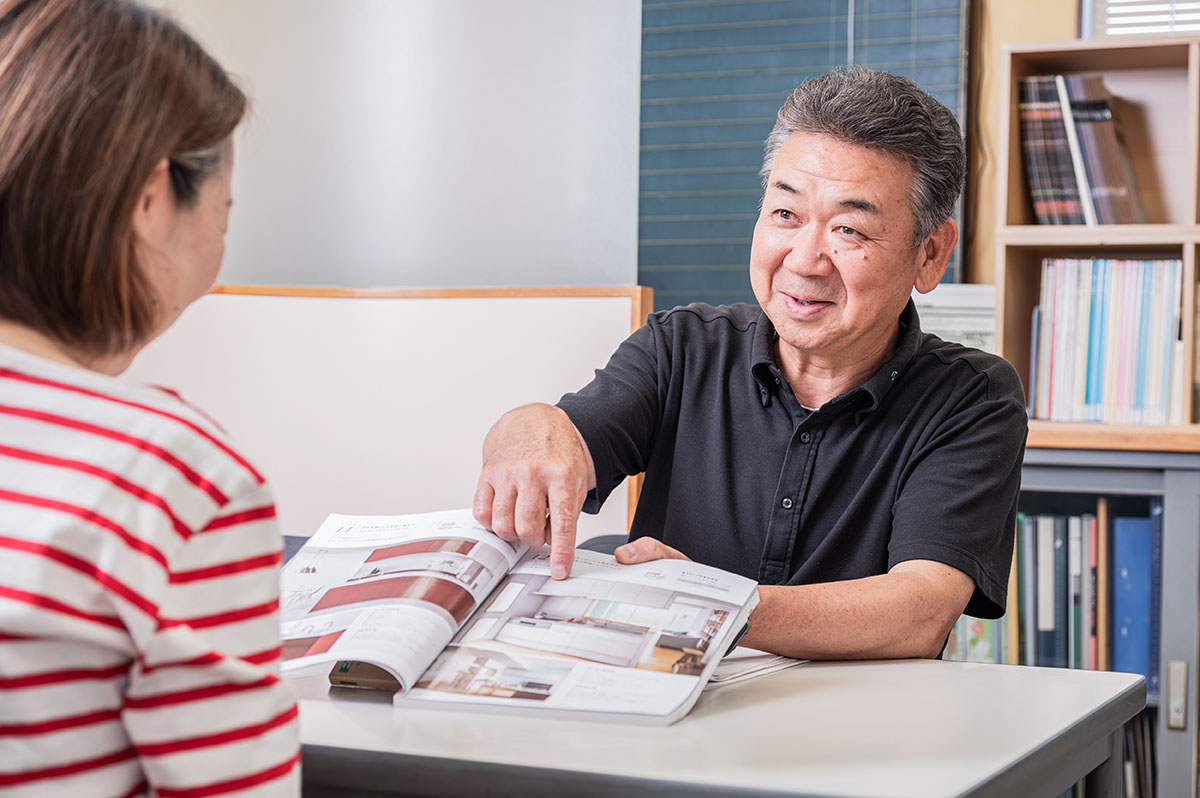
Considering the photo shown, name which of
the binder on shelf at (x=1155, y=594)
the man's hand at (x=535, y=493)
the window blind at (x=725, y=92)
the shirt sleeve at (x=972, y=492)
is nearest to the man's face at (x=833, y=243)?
the shirt sleeve at (x=972, y=492)

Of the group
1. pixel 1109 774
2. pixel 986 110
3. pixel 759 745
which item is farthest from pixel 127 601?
pixel 986 110

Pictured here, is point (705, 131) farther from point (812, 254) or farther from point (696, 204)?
point (812, 254)

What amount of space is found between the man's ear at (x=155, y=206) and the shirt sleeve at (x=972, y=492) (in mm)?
812

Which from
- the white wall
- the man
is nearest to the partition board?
the white wall

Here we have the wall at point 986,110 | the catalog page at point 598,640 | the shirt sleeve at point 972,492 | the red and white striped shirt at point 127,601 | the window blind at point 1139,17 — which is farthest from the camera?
the wall at point 986,110

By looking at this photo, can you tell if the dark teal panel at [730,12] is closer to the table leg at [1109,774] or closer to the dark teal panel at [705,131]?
the dark teal panel at [705,131]

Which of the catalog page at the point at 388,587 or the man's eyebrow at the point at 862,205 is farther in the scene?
the man's eyebrow at the point at 862,205

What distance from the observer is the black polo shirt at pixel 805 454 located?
1.22 metres

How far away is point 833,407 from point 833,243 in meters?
0.19

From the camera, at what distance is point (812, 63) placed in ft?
8.30

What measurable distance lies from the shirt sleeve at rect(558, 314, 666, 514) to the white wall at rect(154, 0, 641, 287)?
2.18ft

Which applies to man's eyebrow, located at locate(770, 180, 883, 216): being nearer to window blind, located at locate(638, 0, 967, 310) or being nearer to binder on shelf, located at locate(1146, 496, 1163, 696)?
binder on shelf, located at locate(1146, 496, 1163, 696)

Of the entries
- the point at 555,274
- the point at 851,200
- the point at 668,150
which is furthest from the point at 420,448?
the point at 851,200

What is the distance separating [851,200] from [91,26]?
0.90 m
